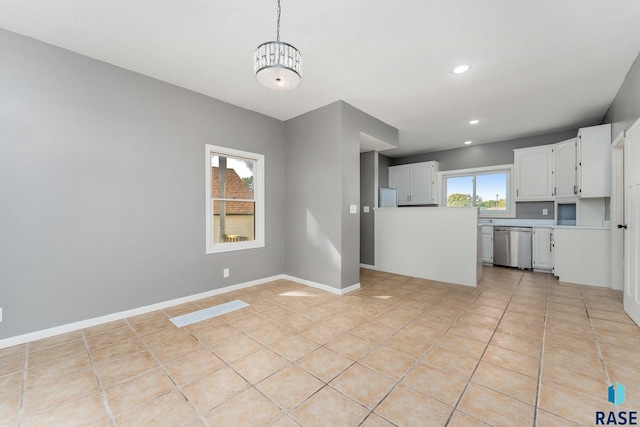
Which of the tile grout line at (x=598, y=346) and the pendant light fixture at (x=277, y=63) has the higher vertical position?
the pendant light fixture at (x=277, y=63)

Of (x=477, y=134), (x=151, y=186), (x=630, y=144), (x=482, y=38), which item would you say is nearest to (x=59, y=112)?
(x=151, y=186)

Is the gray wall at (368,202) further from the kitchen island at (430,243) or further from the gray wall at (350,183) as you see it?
the gray wall at (350,183)

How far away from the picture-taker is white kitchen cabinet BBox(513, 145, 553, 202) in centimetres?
508

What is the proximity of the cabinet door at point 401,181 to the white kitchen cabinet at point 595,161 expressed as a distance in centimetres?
328

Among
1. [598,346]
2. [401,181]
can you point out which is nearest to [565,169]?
[401,181]

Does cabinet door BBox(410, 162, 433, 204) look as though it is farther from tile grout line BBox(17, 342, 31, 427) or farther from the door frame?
tile grout line BBox(17, 342, 31, 427)

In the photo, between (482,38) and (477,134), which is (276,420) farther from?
(477,134)

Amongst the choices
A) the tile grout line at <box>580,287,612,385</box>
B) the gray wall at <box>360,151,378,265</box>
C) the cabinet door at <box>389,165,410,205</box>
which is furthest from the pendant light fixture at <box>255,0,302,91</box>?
the cabinet door at <box>389,165,410,205</box>

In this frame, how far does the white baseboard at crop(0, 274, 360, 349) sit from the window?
1.91 feet

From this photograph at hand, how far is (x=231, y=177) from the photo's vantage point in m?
3.96

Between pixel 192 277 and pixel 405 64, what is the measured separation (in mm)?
3614

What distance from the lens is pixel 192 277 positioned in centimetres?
341

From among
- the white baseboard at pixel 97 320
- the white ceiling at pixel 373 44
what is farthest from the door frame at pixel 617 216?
the white baseboard at pixel 97 320

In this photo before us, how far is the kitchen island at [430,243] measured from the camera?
4.09 m
